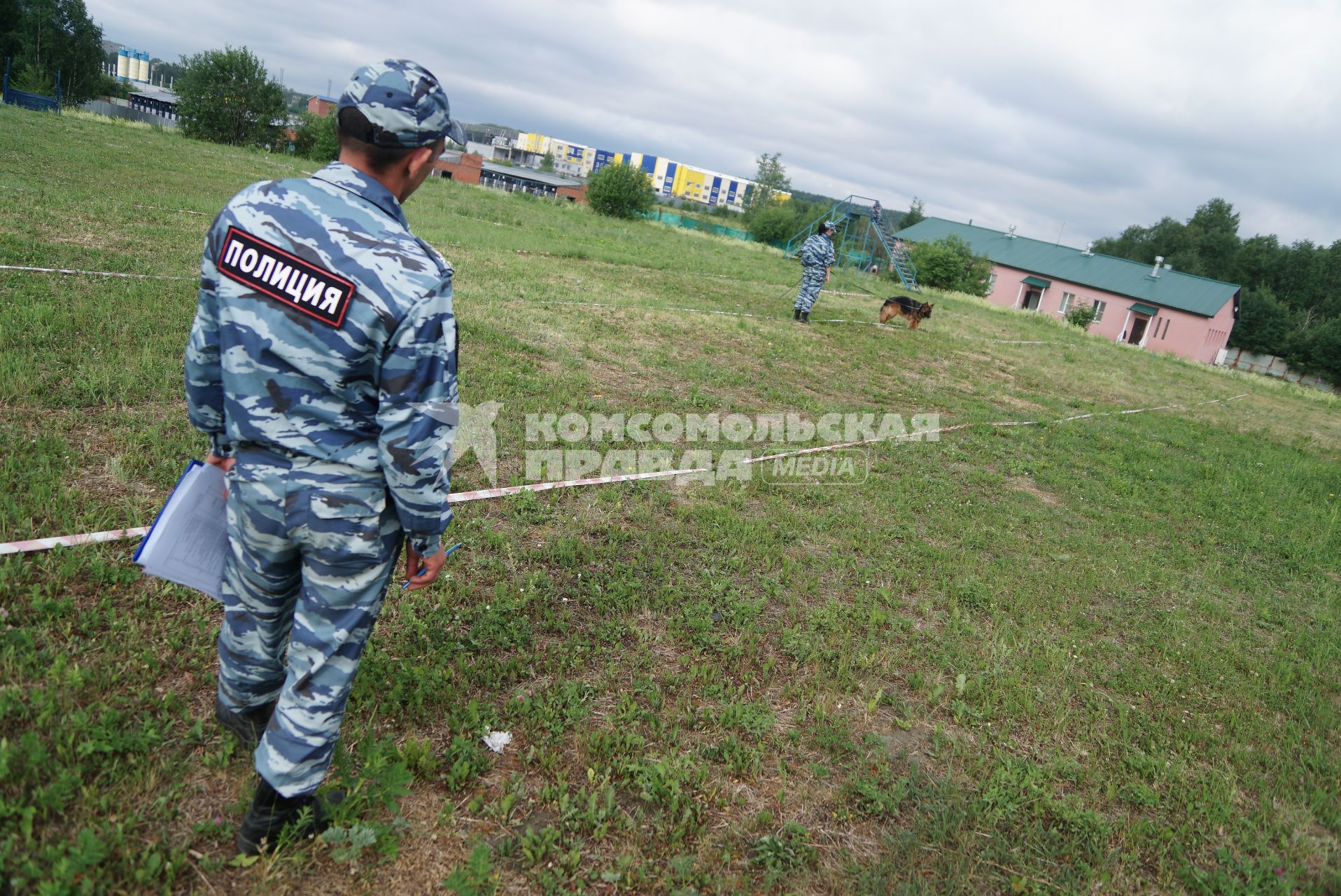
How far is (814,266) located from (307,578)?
44.7ft

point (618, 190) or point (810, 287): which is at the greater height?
point (618, 190)

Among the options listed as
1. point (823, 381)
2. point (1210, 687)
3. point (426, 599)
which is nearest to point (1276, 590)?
point (1210, 687)

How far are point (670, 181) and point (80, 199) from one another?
14644 centimetres

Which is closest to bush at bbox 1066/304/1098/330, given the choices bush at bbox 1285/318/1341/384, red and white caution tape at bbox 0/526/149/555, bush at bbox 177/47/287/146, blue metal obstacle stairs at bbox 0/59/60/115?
bush at bbox 1285/318/1341/384

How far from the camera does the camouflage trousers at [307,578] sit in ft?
6.51

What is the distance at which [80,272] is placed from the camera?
7.63m

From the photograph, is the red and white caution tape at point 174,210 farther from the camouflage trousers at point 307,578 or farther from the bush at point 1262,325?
the bush at point 1262,325

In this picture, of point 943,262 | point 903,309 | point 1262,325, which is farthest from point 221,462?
point 1262,325

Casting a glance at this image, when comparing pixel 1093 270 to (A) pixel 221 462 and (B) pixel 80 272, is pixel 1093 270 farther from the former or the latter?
(A) pixel 221 462

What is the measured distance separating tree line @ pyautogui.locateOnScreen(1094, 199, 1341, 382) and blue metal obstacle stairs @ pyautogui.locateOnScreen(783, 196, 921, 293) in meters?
36.0

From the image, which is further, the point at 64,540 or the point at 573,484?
the point at 573,484

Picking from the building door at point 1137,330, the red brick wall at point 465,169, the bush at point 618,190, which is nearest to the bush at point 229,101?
the bush at point 618,190

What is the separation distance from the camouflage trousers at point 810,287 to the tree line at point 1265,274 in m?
56.5

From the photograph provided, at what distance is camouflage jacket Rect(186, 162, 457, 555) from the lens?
191 cm
